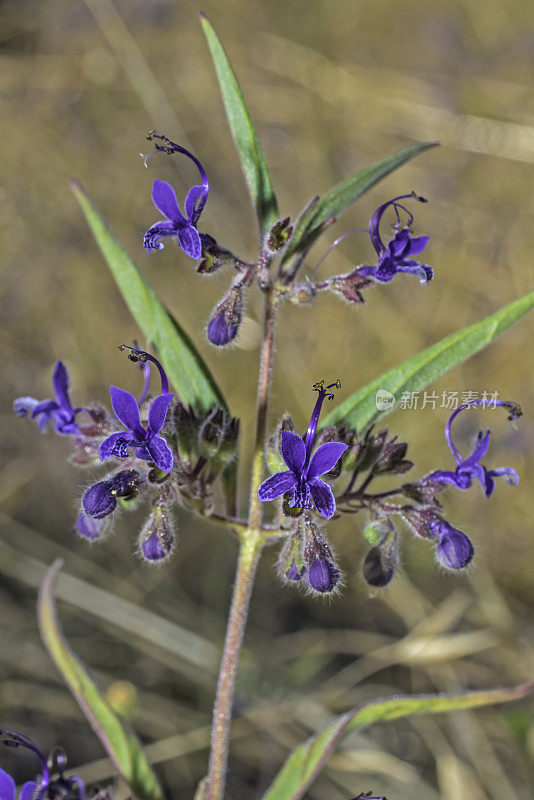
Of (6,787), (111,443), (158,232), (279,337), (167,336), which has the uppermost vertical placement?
(279,337)

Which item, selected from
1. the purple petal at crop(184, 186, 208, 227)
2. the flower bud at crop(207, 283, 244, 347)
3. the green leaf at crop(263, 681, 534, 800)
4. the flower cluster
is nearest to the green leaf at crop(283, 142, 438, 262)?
the flower bud at crop(207, 283, 244, 347)

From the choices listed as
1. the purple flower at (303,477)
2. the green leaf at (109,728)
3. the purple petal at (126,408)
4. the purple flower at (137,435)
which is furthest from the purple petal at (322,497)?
the green leaf at (109,728)

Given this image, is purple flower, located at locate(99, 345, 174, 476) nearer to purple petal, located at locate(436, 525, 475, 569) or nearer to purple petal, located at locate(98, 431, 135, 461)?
purple petal, located at locate(98, 431, 135, 461)

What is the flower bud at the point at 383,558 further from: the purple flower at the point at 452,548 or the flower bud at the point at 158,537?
the flower bud at the point at 158,537

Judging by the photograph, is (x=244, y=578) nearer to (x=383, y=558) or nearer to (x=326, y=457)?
(x=383, y=558)

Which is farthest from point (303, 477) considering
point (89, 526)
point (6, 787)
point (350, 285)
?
point (6, 787)

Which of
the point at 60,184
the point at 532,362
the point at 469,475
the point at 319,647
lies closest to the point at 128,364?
the point at 60,184
